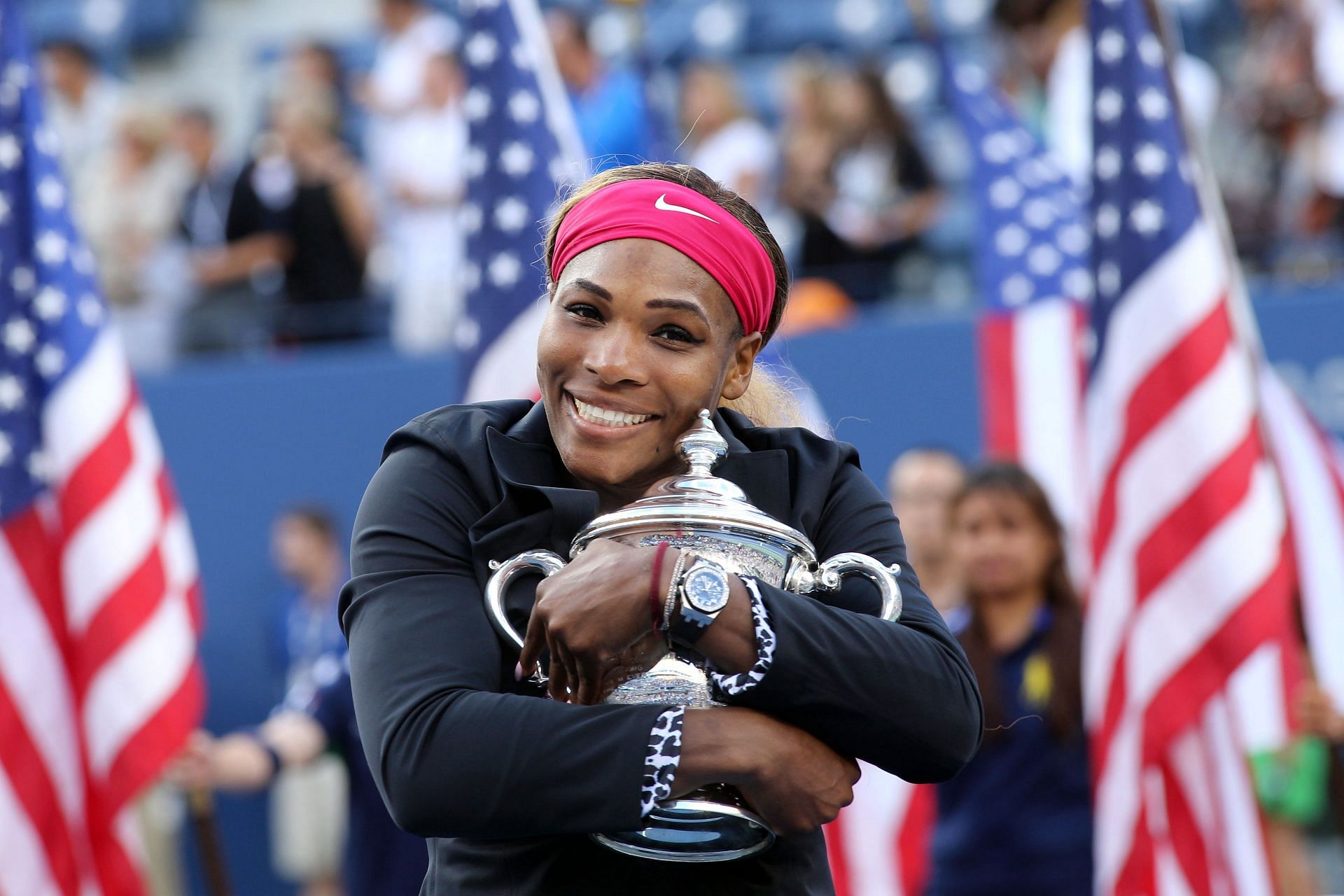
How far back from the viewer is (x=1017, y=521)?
15.9 ft

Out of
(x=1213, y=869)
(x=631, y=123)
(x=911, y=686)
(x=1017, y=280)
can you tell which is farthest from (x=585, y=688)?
(x=631, y=123)

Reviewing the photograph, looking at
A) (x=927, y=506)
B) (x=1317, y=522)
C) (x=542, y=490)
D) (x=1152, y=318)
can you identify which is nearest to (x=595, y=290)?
(x=542, y=490)

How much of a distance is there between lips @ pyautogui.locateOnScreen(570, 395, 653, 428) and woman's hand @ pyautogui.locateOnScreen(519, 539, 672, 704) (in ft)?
0.69

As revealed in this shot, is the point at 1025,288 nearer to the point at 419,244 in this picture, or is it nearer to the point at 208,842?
the point at 419,244

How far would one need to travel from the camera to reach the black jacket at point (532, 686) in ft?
5.40

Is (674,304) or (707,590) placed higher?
(674,304)

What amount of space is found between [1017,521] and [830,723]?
3.24 metres

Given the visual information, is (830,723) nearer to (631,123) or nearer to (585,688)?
(585,688)

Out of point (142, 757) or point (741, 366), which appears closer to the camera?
point (741, 366)

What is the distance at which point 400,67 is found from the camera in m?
8.90

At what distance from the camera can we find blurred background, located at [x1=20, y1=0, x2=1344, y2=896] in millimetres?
7727

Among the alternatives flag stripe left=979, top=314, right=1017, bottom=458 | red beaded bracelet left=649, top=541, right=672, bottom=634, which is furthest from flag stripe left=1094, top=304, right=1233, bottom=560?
red beaded bracelet left=649, top=541, right=672, bottom=634

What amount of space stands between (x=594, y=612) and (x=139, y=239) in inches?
308

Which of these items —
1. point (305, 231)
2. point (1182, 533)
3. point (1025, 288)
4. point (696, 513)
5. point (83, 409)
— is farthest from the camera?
point (305, 231)
